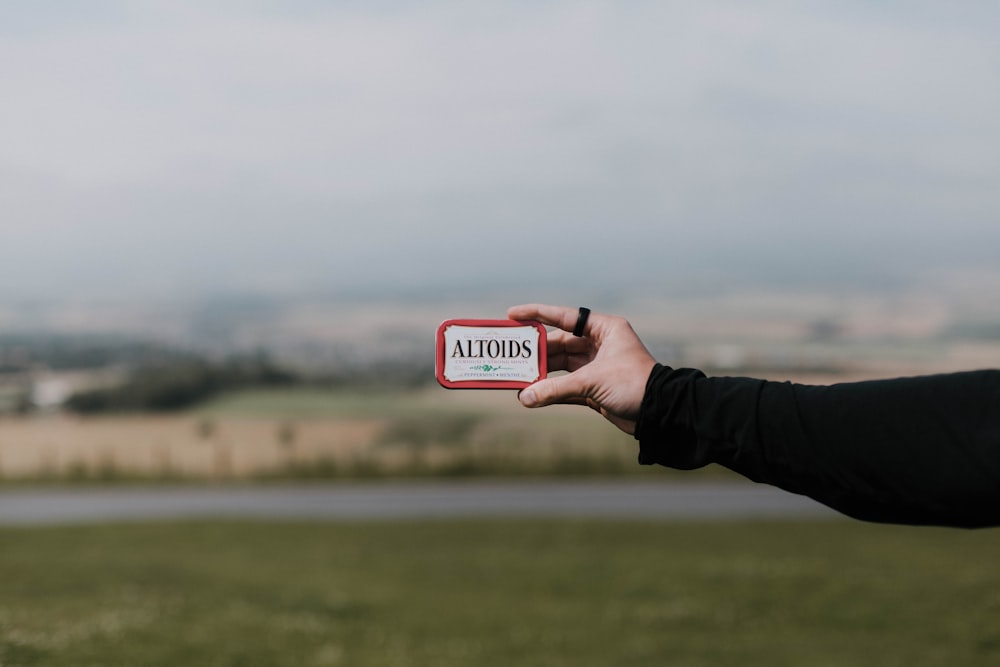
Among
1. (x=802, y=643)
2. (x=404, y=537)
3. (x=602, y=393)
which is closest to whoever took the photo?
(x=602, y=393)

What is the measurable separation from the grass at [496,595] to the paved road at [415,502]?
180cm

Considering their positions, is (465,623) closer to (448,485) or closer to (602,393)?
(602,393)

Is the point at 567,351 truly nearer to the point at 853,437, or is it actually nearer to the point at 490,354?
the point at 490,354

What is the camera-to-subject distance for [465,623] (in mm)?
10164

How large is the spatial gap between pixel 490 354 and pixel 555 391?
0.91ft

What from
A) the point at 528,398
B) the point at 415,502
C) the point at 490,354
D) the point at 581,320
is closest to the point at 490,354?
the point at 490,354

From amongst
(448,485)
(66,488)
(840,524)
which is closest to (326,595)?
(840,524)

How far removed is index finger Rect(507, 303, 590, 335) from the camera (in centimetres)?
366

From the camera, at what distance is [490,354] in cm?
363

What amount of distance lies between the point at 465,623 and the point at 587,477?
1566 centimetres

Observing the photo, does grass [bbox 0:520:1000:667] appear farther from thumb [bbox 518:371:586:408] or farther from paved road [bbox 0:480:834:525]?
thumb [bbox 518:371:586:408]

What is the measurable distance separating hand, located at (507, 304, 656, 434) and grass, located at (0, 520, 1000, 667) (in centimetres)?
493

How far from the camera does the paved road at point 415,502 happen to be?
19922 mm

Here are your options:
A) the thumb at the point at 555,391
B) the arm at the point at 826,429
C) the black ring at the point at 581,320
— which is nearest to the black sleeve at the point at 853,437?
the arm at the point at 826,429
